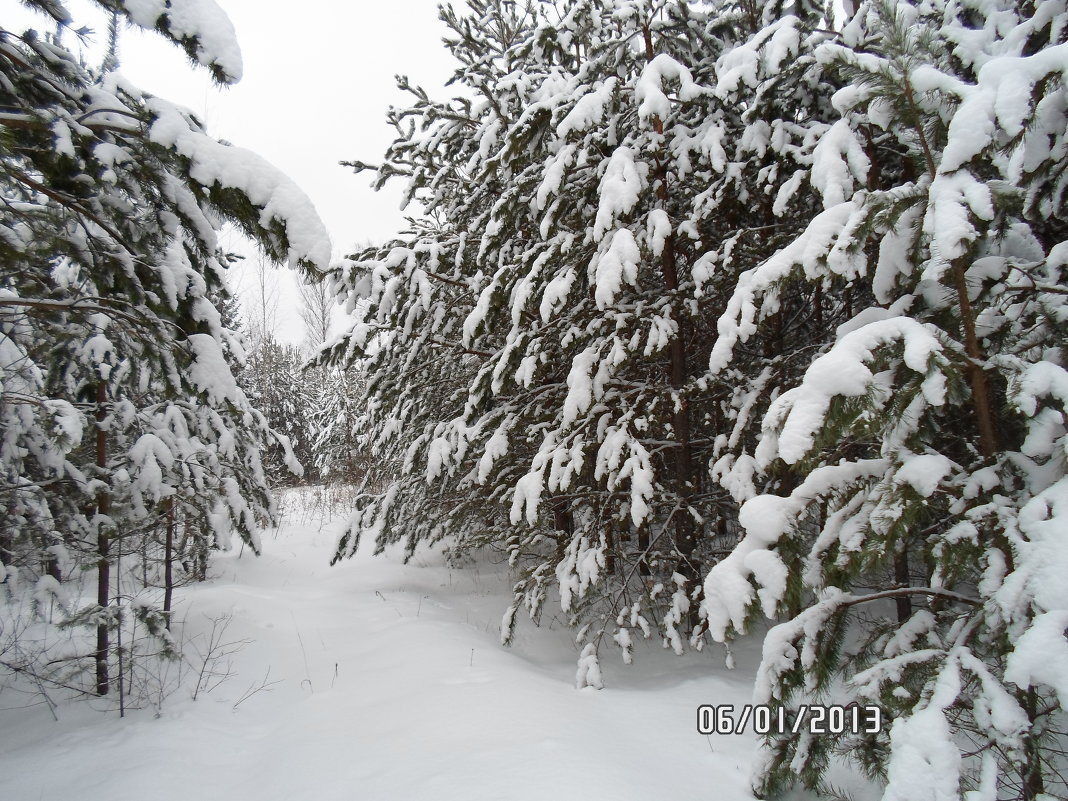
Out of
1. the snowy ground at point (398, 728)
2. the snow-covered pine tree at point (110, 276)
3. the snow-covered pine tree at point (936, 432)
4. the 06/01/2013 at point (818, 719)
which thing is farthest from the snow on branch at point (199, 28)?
the 06/01/2013 at point (818, 719)

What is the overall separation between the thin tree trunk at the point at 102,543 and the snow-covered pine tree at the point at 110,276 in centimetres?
1

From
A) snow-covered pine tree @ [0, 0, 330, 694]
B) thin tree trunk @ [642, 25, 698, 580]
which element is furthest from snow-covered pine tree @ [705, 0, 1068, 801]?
snow-covered pine tree @ [0, 0, 330, 694]

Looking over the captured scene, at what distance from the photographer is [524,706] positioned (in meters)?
3.14

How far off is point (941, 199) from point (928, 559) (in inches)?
49.7

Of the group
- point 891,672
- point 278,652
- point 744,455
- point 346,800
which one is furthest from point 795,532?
point 278,652

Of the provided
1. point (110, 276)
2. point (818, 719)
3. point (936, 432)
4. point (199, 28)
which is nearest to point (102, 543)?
point (110, 276)

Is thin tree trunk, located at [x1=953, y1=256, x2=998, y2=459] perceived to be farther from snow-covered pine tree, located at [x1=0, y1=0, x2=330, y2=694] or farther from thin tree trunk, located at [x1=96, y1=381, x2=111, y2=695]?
thin tree trunk, located at [x1=96, y1=381, x2=111, y2=695]

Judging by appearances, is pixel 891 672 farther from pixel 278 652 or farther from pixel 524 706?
pixel 278 652

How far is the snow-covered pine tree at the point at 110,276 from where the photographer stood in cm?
239

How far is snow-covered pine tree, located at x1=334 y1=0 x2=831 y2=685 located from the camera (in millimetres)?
3553

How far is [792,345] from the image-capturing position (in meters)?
4.76

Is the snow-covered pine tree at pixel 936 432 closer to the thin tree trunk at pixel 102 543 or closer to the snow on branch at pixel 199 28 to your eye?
Answer: the snow on branch at pixel 199 28

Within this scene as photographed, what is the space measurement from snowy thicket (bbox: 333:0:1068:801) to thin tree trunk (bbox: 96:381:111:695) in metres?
1.85

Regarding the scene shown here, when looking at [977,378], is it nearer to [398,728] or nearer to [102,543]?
[398,728]
